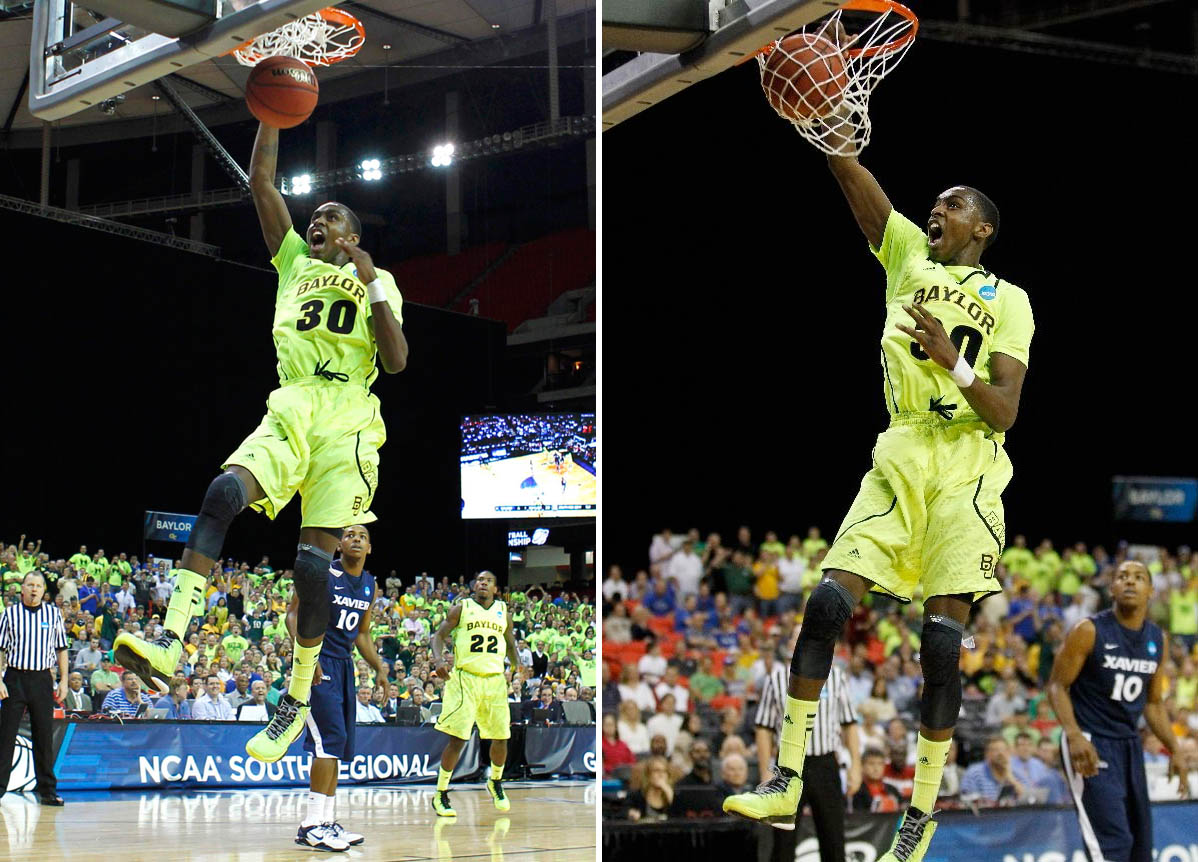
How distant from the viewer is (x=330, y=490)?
459 cm

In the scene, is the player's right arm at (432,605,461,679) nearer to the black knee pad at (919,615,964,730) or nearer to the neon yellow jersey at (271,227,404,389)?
the neon yellow jersey at (271,227,404,389)

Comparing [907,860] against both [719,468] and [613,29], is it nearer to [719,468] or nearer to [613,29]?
[613,29]

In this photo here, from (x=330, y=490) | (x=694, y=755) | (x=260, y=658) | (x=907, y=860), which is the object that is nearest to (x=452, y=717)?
(x=694, y=755)

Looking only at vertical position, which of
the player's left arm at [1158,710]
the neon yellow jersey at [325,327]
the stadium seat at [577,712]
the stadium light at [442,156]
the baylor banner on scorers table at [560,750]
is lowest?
the baylor banner on scorers table at [560,750]

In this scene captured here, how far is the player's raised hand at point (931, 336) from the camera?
10.6 ft

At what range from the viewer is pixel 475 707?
723 cm

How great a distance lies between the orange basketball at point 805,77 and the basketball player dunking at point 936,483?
44 cm

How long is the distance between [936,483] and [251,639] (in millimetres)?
3111

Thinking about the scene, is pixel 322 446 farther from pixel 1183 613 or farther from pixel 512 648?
pixel 1183 613

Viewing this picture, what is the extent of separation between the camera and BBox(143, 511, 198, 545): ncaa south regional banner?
5340mm

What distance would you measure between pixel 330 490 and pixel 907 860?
7.52ft

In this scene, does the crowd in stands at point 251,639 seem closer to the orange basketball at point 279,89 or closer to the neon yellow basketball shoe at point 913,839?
the neon yellow basketball shoe at point 913,839

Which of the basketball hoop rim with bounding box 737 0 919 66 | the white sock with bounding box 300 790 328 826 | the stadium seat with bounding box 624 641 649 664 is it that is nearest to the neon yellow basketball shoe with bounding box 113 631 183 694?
the white sock with bounding box 300 790 328 826

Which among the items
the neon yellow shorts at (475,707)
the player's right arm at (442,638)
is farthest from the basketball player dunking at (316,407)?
the neon yellow shorts at (475,707)
